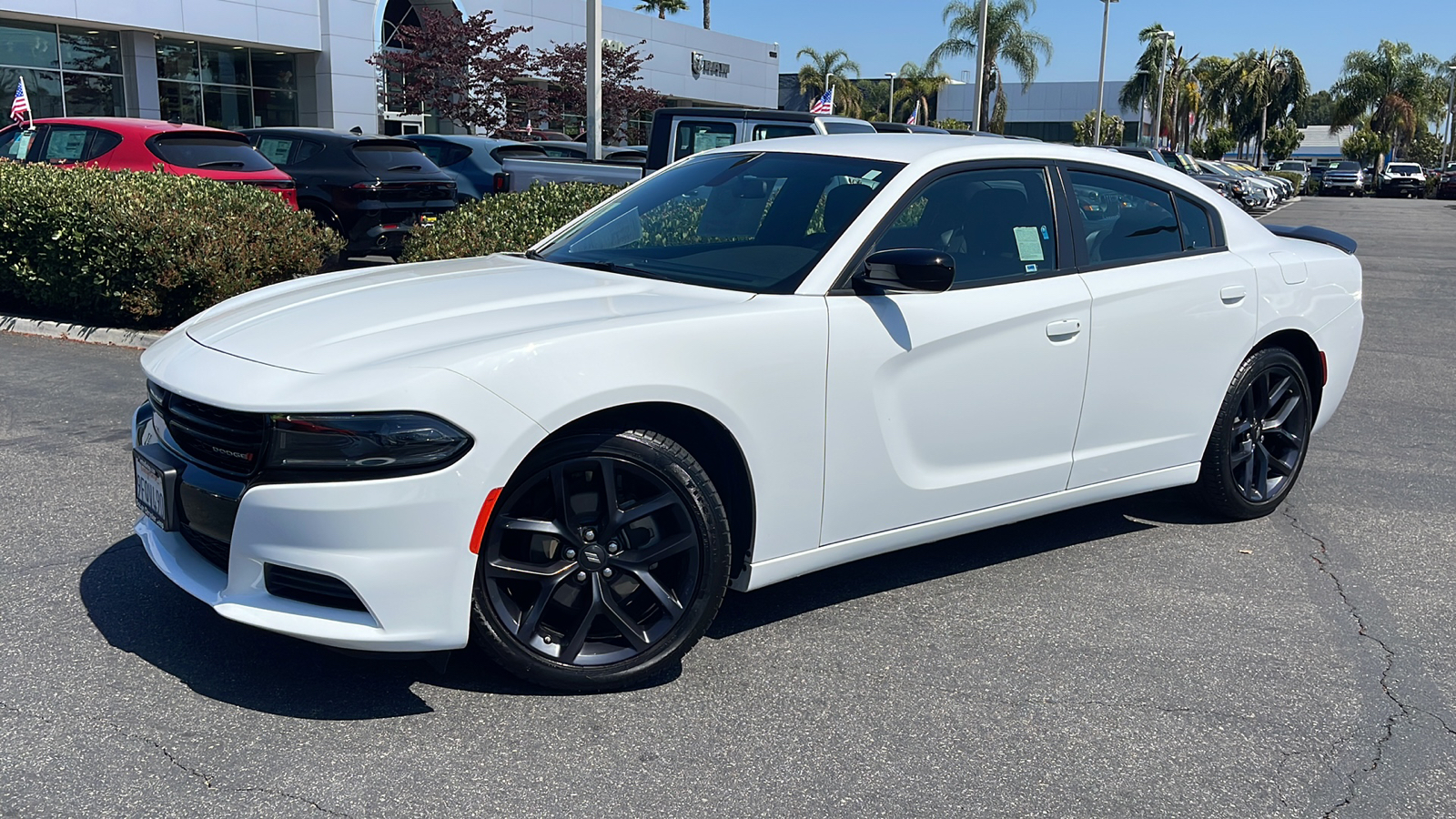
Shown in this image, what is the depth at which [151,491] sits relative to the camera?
3.54m

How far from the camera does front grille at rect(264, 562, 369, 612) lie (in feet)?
10.3

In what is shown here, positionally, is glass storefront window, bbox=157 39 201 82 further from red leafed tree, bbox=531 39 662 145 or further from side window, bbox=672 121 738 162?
side window, bbox=672 121 738 162

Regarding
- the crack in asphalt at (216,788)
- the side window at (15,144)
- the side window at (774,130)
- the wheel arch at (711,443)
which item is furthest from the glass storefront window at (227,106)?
the crack in asphalt at (216,788)

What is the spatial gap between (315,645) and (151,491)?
2.24 ft

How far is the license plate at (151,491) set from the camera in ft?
11.2

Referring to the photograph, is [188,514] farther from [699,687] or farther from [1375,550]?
[1375,550]

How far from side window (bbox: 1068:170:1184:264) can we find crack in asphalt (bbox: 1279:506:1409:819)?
1.39m

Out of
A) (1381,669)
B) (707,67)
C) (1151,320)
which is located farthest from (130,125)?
(707,67)

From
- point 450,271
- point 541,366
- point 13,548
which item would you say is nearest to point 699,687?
point 541,366

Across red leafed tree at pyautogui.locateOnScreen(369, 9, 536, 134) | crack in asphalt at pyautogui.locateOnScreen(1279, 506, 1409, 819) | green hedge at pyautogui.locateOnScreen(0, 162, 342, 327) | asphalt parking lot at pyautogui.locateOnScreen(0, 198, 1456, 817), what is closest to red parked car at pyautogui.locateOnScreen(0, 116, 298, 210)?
green hedge at pyautogui.locateOnScreen(0, 162, 342, 327)

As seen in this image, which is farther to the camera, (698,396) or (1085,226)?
(1085,226)

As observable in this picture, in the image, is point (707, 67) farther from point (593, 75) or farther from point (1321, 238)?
point (1321, 238)

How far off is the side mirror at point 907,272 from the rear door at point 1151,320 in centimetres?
94

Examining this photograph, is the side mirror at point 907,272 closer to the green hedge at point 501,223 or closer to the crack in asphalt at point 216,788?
the crack in asphalt at point 216,788
